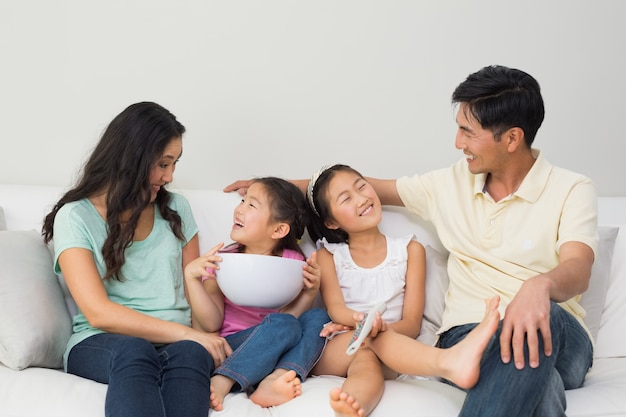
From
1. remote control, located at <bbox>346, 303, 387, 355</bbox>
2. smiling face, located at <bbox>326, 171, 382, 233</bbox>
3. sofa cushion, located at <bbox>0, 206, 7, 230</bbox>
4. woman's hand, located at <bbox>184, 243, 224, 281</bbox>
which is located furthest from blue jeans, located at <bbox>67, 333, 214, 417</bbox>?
smiling face, located at <bbox>326, 171, 382, 233</bbox>

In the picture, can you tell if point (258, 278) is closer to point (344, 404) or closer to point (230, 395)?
point (230, 395)

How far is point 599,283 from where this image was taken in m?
2.24

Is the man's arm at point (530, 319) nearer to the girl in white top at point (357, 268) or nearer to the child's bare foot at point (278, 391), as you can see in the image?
the girl in white top at point (357, 268)

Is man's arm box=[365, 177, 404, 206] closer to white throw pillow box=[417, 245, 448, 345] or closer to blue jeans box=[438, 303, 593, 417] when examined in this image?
white throw pillow box=[417, 245, 448, 345]

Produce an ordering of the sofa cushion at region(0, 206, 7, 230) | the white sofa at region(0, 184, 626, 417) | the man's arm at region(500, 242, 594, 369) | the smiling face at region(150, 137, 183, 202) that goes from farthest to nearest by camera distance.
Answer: the sofa cushion at region(0, 206, 7, 230) < the smiling face at region(150, 137, 183, 202) < the white sofa at region(0, 184, 626, 417) < the man's arm at region(500, 242, 594, 369)

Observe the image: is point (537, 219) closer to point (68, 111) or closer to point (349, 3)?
point (349, 3)

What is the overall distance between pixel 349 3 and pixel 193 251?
1.14 metres

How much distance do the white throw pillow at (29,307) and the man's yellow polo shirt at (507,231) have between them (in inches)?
41.9

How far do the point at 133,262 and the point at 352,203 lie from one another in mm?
669

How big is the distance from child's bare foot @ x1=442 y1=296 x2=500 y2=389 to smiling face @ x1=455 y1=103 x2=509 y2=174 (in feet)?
1.97

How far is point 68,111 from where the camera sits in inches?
101

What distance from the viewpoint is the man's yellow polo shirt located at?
1990mm

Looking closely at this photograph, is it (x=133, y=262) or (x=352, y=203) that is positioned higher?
(x=352, y=203)

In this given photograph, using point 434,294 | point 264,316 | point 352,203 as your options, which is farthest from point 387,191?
point 264,316
